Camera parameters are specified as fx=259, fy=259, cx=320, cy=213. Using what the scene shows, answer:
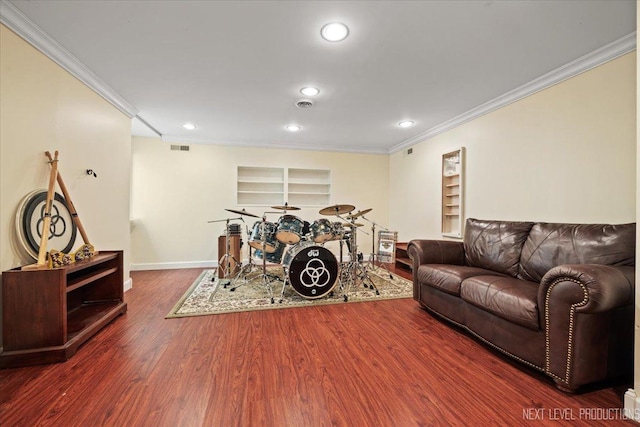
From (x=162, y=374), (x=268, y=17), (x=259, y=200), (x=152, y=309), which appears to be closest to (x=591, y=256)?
(x=268, y=17)

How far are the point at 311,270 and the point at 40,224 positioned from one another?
2.38 metres

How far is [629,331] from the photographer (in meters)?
1.53

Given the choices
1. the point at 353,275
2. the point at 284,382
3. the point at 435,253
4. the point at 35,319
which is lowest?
the point at 284,382

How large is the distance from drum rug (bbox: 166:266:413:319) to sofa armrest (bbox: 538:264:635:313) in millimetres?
1856

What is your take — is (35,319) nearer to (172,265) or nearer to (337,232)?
(337,232)

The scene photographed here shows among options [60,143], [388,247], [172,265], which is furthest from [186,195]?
[388,247]

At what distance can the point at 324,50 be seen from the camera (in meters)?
2.15

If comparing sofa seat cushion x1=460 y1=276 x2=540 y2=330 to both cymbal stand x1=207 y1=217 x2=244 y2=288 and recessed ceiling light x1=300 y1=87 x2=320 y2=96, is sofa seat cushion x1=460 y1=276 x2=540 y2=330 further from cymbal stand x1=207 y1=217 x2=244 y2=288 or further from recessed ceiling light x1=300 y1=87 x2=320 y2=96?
cymbal stand x1=207 y1=217 x2=244 y2=288


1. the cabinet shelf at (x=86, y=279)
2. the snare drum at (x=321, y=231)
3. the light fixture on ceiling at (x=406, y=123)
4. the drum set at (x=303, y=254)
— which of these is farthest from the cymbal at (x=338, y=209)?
the cabinet shelf at (x=86, y=279)

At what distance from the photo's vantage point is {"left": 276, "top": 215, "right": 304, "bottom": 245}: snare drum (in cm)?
314

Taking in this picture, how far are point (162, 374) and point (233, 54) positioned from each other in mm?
2472

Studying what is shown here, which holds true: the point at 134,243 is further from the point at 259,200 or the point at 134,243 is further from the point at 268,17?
the point at 268,17

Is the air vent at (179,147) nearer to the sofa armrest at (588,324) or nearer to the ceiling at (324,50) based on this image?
the ceiling at (324,50)

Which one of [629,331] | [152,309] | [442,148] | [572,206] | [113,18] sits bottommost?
[152,309]
